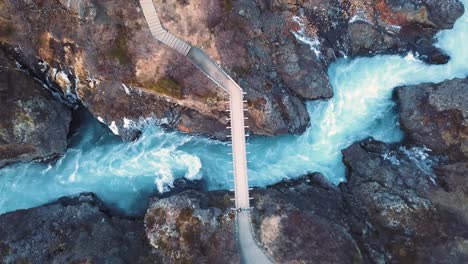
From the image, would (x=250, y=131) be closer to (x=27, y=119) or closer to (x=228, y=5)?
(x=228, y=5)

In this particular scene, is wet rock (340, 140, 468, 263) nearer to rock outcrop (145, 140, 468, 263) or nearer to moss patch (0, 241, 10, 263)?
rock outcrop (145, 140, 468, 263)

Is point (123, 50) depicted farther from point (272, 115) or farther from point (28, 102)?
point (272, 115)

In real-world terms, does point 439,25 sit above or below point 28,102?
above

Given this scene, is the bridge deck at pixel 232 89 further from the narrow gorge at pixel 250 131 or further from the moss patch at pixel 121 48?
the moss patch at pixel 121 48

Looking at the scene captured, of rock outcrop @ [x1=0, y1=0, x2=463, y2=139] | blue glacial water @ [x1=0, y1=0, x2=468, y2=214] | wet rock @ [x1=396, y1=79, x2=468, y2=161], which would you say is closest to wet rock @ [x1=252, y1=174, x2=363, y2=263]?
blue glacial water @ [x1=0, y1=0, x2=468, y2=214]

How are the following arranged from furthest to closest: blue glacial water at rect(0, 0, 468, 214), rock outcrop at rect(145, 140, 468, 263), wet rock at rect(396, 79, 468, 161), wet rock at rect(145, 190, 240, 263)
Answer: blue glacial water at rect(0, 0, 468, 214)
wet rock at rect(396, 79, 468, 161)
wet rock at rect(145, 190, 240, 263)
rock outcrop at rect(145, 140, 468, 263)

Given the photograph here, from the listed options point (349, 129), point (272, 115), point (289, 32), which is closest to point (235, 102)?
point (272, 115)
